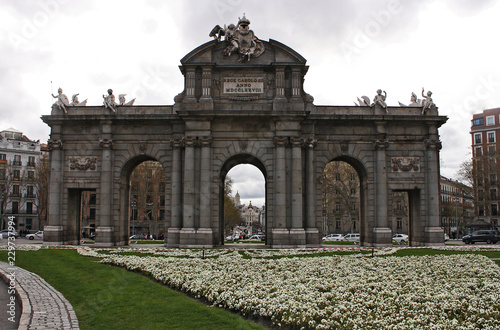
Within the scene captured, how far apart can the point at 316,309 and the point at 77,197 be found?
28.9m

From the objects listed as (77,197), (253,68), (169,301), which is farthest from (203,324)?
(77,197)

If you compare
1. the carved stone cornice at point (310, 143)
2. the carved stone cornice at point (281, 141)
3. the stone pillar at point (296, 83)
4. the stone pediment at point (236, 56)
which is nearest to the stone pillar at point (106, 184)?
the stone pediment at point (236, 56)

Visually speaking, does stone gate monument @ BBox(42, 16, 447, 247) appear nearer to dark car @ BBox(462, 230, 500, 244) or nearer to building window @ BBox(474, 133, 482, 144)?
dark car @ BBox(462, 230, 500, 244)

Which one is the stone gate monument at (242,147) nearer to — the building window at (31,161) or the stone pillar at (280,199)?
the stone pillar at (280,199)

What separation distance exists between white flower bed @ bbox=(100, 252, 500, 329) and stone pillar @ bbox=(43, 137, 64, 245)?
46.4 feet

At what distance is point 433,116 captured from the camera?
3438 centimetres

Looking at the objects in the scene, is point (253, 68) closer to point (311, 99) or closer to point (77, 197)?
point (311, 99)

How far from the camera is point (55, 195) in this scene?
34062mm

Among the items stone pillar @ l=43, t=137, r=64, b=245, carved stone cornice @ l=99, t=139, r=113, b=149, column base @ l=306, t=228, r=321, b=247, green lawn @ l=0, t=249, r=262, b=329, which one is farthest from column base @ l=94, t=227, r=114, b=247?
column base @ l=306, t=228, r=321, b=247

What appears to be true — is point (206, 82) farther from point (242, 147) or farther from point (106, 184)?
point (106, 184)

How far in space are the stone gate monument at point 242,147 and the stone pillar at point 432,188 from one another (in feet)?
0.25

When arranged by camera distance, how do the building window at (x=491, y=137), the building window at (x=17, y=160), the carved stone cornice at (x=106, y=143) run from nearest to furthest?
1. the carved stone cornice at (x=106, y=143)
2. the building window at (x=17, y=160)
3. the building window at (x=491, y=137)

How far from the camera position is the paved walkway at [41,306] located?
10.2 metres

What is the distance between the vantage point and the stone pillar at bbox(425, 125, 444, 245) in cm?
3381
